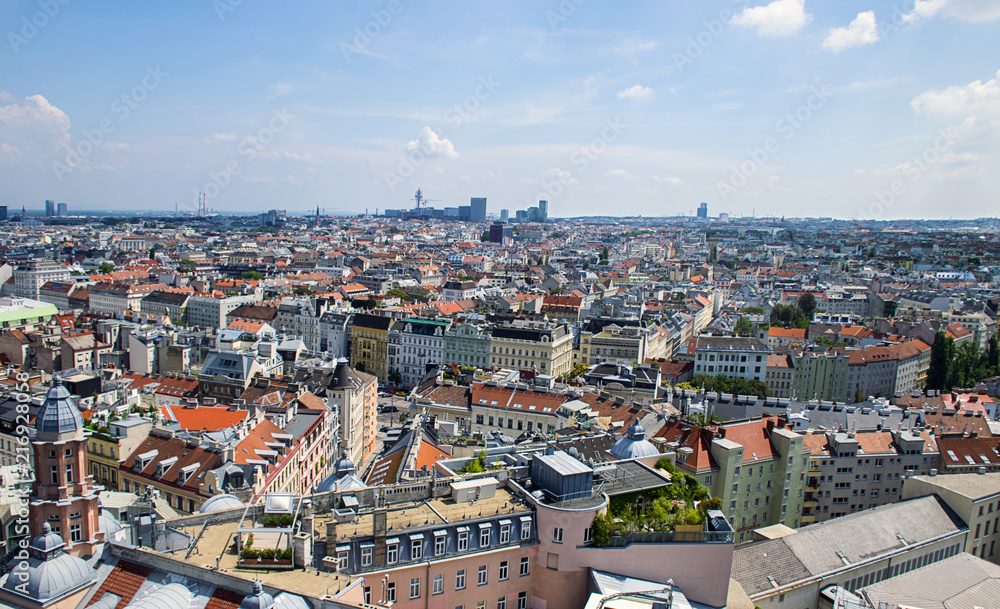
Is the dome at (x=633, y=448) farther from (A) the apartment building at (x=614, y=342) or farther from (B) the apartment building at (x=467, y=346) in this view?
(B) the apartment building at (x=467, y=346)

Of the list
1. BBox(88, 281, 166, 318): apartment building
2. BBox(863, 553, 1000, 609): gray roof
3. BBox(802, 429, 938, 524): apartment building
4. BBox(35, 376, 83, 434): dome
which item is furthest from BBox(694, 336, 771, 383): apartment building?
BBox(88, 281, 166, 318): apartment building

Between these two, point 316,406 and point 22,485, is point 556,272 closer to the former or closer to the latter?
point 316,406

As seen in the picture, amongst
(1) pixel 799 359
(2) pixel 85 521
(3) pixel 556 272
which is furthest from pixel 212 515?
(3) pixel 556 272

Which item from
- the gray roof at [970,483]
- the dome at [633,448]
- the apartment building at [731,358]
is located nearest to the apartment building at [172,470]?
the dome at [633,448]

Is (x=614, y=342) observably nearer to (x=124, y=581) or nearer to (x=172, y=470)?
(x=172, y=470)

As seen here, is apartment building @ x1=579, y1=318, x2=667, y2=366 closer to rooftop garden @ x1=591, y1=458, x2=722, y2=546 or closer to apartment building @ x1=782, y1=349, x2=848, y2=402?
apartment building @ x1=782, y1=349, x2=848, y2=402

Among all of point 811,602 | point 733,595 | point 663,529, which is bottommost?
point 811,602
